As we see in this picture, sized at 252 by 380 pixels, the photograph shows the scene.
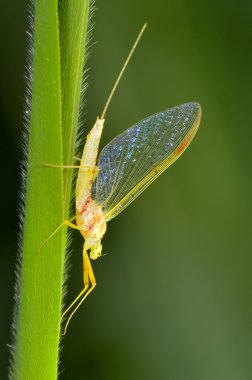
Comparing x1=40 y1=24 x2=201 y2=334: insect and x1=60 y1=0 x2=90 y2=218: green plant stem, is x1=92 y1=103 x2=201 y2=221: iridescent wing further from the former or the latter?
x1=60 y1=0 x2=90 y2=218: green plant stem

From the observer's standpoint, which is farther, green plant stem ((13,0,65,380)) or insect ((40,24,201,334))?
insect ((40,24,201,334))

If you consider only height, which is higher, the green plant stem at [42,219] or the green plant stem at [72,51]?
the green plant stem at [72,51]

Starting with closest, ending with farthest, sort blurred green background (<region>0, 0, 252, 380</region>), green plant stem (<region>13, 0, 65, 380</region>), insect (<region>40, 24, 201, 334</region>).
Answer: green plant stem (<region>13, 0, 65, 380</region>) → insect (<region>40, 24, 201, 334</region>) → blurred green background (<region>0, 0, 252, 380</region>)

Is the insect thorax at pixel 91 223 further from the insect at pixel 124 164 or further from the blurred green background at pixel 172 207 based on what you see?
the blurred green background at pixel 172 207

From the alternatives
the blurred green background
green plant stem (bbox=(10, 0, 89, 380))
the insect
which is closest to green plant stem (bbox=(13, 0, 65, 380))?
green plant stem (bbox=(10, 0, 89, 380))

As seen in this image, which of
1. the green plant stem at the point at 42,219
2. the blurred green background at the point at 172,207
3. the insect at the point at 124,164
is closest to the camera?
the green plant stem at the point at 42,219

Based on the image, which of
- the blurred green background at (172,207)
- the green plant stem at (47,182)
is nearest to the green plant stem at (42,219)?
the green plant stem at (47,182)
